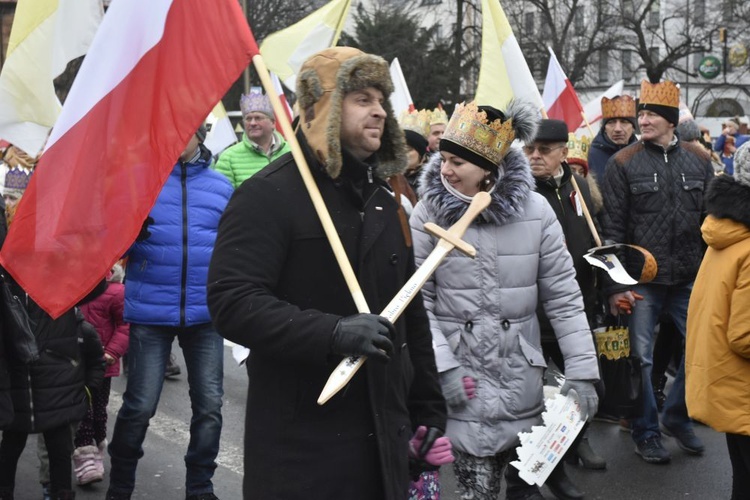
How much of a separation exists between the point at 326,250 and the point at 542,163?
9.83 ft

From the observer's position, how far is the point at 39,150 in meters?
4.63

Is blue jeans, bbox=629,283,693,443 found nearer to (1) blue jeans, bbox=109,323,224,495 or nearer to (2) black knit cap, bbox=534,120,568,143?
(2) black knit cap, bbox=534,120,568,143

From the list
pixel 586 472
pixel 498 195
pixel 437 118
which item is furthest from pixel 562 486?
pixel 437 118

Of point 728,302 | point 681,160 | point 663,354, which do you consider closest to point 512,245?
point 728,302

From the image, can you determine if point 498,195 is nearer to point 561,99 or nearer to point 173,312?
point 173,312

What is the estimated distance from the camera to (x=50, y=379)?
5316mm

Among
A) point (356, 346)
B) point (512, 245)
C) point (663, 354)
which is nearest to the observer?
point (356, 346)

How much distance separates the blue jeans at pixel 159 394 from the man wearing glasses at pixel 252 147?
3.41 metres

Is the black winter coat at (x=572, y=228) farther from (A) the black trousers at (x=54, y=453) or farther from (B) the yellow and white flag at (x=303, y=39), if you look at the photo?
(B) the yellow and white flag at (x=303, y=39)

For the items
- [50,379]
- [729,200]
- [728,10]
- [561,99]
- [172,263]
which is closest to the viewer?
[729,200]

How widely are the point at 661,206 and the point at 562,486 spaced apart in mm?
1929

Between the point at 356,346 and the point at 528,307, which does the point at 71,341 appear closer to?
the point at 528,307

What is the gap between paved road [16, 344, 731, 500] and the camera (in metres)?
6.14

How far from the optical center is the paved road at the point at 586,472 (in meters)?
6.14
